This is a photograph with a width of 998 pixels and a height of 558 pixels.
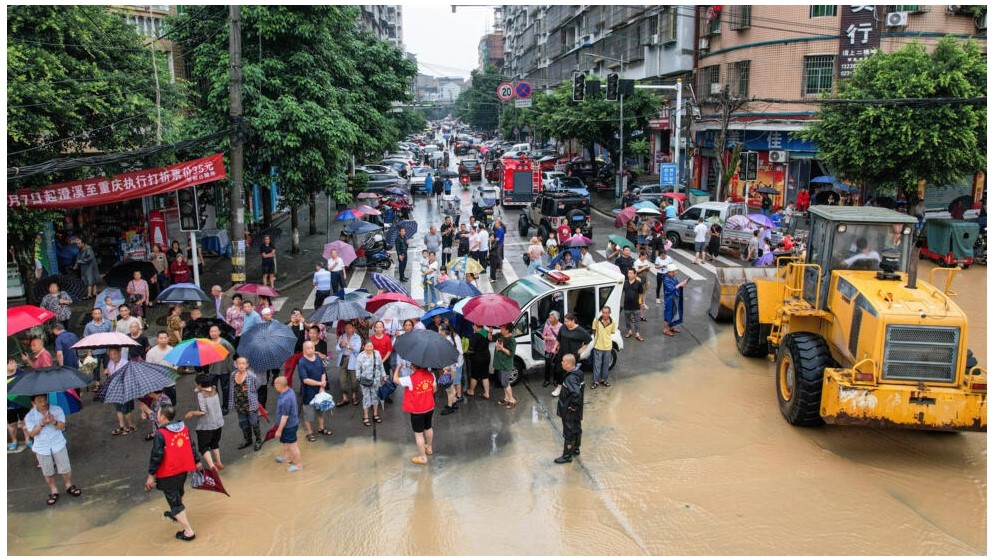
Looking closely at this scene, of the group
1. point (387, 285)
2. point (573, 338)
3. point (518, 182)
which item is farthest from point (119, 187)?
point (518, 182)

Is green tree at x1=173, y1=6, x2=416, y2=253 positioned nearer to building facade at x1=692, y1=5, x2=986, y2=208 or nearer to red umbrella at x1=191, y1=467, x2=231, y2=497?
red umbrella at x1=191, y1=467, x2=231, y2=497

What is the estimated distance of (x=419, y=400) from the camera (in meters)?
9.13

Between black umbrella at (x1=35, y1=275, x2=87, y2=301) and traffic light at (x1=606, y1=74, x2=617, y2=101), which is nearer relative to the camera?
black umbrella at (x1=35, y1=275, x2=87, y2=301)

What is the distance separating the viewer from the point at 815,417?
32.2ft

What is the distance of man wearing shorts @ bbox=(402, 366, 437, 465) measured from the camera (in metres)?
9.11

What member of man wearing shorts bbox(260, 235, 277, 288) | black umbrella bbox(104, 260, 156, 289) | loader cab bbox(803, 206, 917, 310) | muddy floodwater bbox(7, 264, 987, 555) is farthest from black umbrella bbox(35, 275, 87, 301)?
loader cab bbox(803, 206, 917, 310)

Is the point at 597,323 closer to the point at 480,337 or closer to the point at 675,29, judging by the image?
the point at 480,337

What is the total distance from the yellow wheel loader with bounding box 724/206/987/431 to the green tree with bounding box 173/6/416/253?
1281 centimetres

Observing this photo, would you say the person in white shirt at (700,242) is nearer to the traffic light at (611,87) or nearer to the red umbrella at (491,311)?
the traffic light at (611,87)

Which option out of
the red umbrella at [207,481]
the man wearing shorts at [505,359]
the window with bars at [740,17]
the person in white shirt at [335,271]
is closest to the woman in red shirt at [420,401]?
the man wearing shorts at [505,359]

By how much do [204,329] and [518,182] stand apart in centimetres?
2481

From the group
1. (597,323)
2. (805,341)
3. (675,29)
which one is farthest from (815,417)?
(675,29)

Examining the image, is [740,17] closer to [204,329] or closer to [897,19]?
[897,19]

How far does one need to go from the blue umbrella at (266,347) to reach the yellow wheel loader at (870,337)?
6908mm
